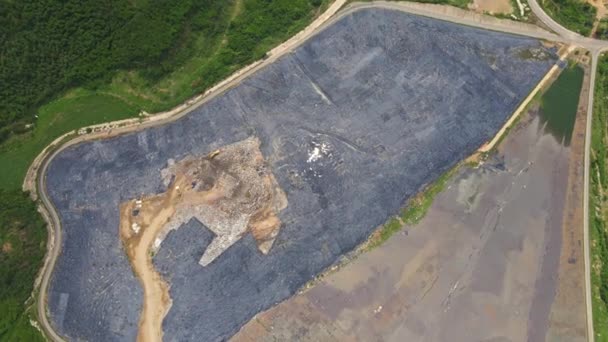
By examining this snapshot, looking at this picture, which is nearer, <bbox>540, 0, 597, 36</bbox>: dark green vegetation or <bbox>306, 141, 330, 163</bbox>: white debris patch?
<bbox>306, 141, 330, 163</bbox>: white debris patch

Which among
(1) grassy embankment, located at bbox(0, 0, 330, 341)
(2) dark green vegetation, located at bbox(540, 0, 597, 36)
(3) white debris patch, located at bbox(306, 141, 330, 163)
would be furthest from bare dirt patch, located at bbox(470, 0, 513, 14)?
(3) white debris patch, located at bbox(306, 141, 330, 163)

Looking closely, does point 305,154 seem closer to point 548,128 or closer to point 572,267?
point 548,128

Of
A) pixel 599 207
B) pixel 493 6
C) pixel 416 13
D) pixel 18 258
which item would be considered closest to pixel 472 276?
pixel 599 207

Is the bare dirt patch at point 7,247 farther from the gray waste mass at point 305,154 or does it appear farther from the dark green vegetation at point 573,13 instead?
the dark green vegetation at point 573,13

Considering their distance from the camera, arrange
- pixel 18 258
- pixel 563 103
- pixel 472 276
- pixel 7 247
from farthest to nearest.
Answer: pixel 563 103 → pixel 472 276 → pixel 7 247 → pixel 18 258

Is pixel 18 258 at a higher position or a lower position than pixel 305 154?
lower

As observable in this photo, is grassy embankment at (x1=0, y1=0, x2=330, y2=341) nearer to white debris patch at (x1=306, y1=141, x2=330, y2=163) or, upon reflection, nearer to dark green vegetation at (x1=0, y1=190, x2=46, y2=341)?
dark green vegetation at (x1=0, y1=190, x2=46, y2=341)
